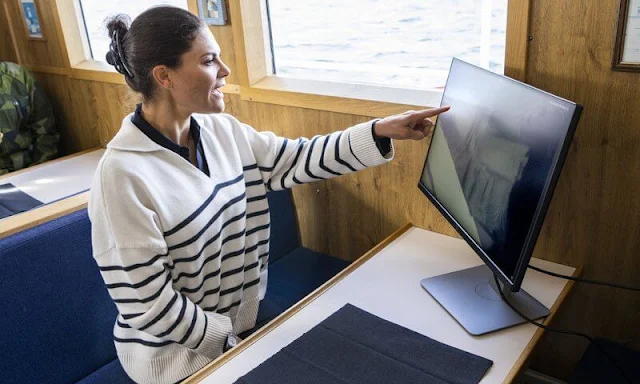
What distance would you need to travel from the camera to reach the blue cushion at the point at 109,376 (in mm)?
1523

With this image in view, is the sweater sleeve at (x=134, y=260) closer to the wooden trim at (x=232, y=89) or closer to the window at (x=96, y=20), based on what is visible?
the wooden trim at (x=232, y=89)

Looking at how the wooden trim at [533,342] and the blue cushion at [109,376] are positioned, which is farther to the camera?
the blue cushion at [109,376]

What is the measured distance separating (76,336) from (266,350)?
65 cm

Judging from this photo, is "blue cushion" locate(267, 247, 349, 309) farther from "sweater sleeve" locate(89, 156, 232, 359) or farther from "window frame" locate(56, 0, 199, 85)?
"window frame" locate(56, 0, 199, 85)

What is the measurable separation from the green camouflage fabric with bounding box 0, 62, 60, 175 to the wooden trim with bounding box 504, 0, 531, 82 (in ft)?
7.64

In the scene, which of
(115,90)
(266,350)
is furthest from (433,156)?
(115,90)

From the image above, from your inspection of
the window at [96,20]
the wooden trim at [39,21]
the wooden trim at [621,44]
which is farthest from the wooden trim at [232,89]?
the wooden trim at [39,21]

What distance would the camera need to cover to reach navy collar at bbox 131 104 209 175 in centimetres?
131

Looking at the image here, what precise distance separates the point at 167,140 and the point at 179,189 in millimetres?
124

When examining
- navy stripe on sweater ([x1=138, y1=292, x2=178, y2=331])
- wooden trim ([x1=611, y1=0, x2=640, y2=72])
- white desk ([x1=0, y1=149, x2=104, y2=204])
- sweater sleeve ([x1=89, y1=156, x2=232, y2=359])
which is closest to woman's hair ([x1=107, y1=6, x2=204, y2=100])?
sweater sleeve ([x1=89, y1=156, x2=232, y2=359])

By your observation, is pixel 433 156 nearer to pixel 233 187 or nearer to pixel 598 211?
pixel 598 211

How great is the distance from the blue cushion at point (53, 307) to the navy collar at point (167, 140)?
1.23 feet

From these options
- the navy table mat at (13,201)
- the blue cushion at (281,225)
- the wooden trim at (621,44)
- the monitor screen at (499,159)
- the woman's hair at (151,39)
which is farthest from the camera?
the navy table mat at (13,201)

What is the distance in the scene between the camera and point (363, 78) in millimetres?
1833
